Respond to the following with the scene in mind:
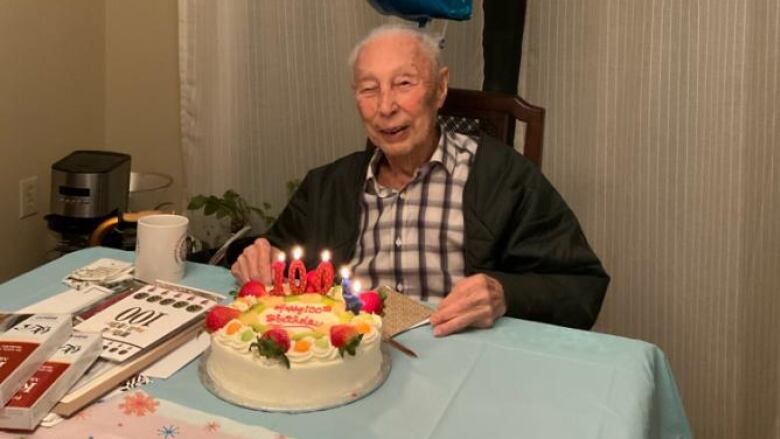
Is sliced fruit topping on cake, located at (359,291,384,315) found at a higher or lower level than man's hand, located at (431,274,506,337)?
higher

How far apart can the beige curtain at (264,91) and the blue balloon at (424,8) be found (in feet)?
1.26

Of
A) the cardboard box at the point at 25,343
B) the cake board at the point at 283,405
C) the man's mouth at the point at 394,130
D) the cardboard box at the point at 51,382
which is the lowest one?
the cake board at the point at 283,405

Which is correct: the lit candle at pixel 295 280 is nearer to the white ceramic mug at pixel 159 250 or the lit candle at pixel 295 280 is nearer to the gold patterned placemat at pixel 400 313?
the gold patterned placemat at pixel 400 313

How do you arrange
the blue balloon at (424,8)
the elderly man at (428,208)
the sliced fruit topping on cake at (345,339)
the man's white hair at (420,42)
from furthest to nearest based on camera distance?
the blue balloon at (424,8) → the man's white hair at (420,42) → the elderly man at (428,208) → the sliced fruit topping on cake at (345,339)

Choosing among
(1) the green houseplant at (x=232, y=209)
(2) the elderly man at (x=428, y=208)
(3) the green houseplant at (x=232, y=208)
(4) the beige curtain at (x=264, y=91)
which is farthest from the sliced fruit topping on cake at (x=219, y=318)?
(4) the beige curtain at (x=264, y=91)

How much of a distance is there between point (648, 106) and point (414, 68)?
743mm

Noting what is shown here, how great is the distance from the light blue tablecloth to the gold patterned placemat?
0.03m

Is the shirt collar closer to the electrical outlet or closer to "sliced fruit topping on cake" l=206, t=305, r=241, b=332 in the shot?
"sliced fruit topping on cake" l=206, t=305, r=241, b=332

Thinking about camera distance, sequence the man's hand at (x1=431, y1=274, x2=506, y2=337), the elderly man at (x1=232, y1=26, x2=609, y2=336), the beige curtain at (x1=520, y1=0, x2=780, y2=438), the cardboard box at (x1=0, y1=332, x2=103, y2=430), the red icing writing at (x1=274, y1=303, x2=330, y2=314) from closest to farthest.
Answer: the cardboard box at (x1=0, y1=332, x2=103, y2=430)
the red icing writing at (x1=274, y1=303, x2=330, y2=314)
the man's hand at (x1=431, y1=274, x2=506, y2=337)
the elderly man at (x1=232, y1=26, x2=609, y2=336)
the beige curtain at (x1=520, y1=0, x2=780, y2=438)

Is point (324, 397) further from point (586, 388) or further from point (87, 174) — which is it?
point (87, 174)

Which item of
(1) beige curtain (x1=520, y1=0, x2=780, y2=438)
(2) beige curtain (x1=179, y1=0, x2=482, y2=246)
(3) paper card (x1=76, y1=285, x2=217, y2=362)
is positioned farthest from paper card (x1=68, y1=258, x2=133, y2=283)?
(1) beige curtain (x1=520, y1=0, x2=780, y2=438)

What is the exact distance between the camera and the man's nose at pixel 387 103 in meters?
1.72

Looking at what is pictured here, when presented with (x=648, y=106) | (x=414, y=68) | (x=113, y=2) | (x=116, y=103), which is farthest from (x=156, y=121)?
Answer: (x=648, y=106)

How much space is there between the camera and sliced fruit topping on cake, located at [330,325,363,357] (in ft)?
3.64
